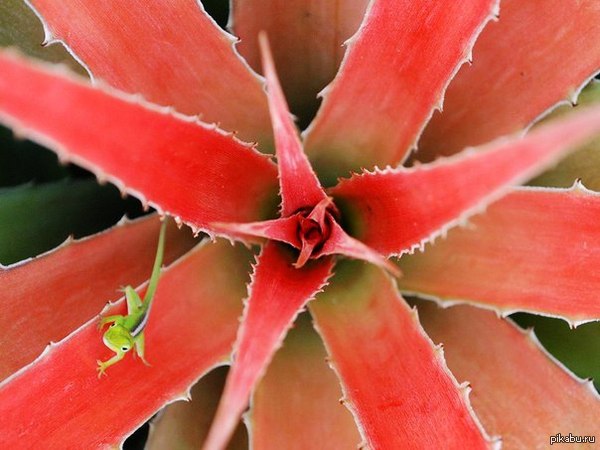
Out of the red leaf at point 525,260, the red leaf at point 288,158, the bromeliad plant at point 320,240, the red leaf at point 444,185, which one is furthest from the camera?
the red leaf at point 525,260

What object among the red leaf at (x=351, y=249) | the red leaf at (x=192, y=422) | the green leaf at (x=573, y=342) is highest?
the red leaf at (x=351, y=249)

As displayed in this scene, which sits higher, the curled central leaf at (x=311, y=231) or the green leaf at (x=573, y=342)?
the curled central leaf at (x=311, y=231)

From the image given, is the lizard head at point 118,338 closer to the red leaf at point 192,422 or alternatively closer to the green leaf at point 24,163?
the red leaf at point 192,422

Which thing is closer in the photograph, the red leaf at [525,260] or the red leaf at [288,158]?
the red leaf at [288,158]

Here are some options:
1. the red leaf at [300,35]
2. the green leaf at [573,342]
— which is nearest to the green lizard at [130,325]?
the red leaf at [300,35]

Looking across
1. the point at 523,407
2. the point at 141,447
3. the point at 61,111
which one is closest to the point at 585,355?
the point at 523,407

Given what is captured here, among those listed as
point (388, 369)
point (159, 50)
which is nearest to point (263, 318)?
point (388, 369)
